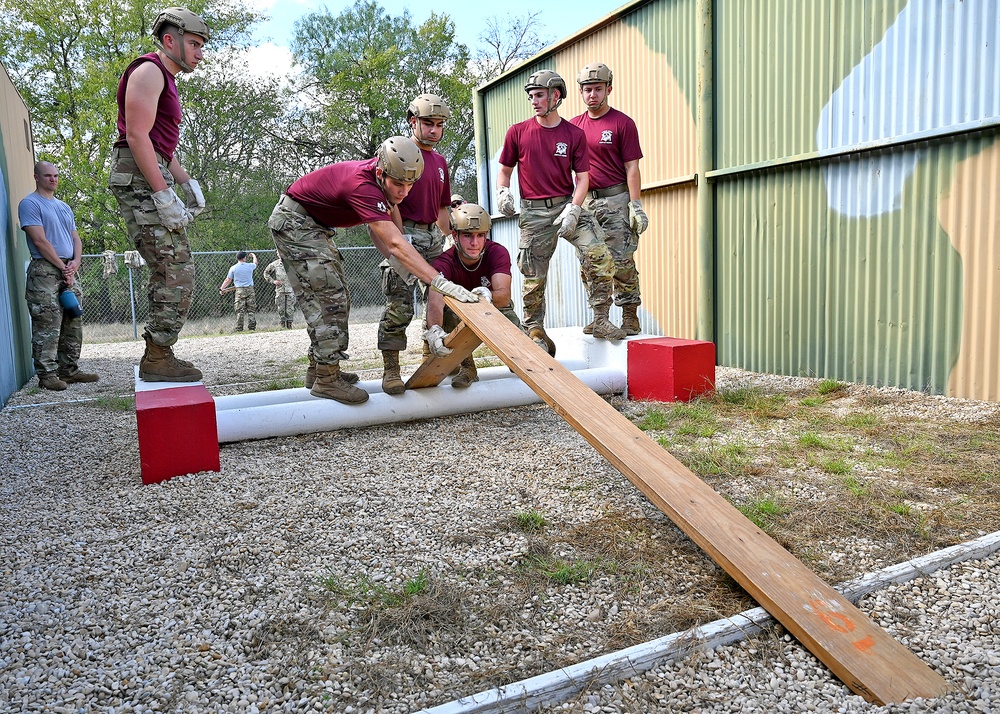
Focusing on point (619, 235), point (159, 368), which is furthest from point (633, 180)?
point (159, 368)

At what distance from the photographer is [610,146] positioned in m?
5.67

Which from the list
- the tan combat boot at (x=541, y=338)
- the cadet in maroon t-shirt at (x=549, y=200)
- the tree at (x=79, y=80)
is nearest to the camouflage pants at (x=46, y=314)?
the cadet in maroon t-shirt at (x=549, y=200)

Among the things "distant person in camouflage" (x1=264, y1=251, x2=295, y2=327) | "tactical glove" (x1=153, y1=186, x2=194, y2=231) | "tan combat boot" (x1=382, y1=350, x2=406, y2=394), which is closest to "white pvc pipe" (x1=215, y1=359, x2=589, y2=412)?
"tan combat boot" (x1=382, y1=350, x2=406, y2=394)

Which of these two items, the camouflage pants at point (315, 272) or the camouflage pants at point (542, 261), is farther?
the camouflage pants at point (542, 261)

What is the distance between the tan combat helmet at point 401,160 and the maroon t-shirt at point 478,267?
83 cm

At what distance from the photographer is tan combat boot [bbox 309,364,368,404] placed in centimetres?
437

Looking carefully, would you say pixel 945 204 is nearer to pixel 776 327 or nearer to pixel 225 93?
pixel 776 327

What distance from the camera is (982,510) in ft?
9.14

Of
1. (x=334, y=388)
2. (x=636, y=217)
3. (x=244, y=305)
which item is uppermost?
(x=636, y=217)

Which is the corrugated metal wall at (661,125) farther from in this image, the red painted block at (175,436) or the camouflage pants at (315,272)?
the red painted block at (175,436)

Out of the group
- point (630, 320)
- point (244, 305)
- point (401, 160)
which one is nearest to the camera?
point (401, 160)

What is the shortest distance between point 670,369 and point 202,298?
14561mm

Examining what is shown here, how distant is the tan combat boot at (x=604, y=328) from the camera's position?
220 inches

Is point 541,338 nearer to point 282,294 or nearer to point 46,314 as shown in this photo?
point 46,314
